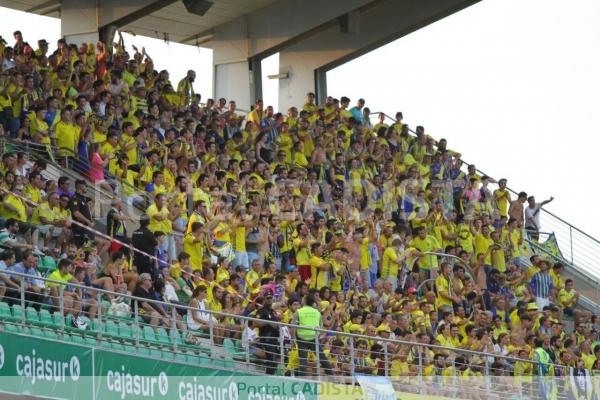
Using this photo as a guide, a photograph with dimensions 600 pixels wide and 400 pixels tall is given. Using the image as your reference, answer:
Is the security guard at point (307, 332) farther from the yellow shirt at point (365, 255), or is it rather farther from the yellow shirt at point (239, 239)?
the yellow shirt at point (365, 255)

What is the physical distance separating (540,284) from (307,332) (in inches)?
315

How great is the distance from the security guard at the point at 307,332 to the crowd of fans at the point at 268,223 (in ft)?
0.21

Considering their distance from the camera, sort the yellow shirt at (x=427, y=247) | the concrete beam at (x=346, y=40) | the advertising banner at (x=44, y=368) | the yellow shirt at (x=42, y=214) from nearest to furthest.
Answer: the advertising banner at (x=44, y=368)
the yellow shirt at (x=42, y=214)
the yellow shirt at (x=427, y=247)
the concrete beam at (x=346, y=40)

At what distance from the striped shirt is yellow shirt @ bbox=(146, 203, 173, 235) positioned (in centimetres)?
716

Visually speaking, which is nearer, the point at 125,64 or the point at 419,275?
the point at 419,275

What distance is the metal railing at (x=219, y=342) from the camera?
1456 cm

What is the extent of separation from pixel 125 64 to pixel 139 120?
2.46 m

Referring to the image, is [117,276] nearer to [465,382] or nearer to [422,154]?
[465,382]

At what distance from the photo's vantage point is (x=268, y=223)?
20.2 metres

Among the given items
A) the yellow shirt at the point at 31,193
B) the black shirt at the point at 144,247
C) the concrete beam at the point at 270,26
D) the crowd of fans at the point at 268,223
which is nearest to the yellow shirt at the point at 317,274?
the crowd of fans at the point at 268,223

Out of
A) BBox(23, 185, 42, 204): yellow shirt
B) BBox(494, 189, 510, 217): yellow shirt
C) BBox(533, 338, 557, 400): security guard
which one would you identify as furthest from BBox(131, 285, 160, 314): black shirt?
BBox(494, 189, 510, 217): yellow shirt

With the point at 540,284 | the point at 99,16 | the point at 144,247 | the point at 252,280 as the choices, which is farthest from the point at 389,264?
the point at 99,16

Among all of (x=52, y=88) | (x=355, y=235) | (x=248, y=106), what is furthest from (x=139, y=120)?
(x=248, y=106)

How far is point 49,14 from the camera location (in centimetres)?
2800
